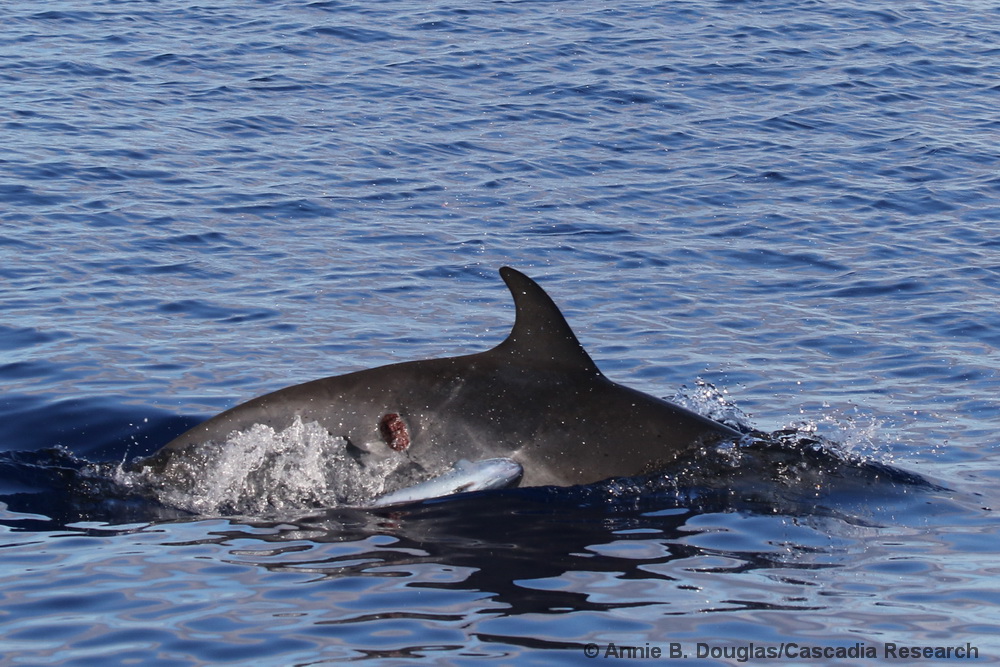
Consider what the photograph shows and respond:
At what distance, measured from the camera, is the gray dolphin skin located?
1000 centimetres

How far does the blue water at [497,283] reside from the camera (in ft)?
27.4

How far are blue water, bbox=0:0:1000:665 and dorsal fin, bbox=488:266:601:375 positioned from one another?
3.15 feet

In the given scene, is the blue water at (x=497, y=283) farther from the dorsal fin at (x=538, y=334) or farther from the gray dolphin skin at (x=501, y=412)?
the dorsal fin at (x=538, y=334)

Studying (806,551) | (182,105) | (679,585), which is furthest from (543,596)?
(182,105)

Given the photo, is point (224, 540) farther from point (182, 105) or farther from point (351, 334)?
point (182, 105)

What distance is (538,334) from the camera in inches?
395

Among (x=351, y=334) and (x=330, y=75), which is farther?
(x=330, y=75)

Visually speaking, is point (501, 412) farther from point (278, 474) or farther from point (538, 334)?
point (278, 474)

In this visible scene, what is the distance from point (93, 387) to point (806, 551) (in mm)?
7272

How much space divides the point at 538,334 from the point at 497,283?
329 inches

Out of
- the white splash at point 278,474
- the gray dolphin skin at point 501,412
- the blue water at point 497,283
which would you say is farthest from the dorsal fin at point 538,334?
the white splash at point 278,474

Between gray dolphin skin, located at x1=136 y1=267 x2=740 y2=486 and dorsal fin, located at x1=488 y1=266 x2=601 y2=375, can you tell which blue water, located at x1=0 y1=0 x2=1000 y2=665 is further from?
dorsal fin, located at x1=488 y1=266 x2=601 y2=375

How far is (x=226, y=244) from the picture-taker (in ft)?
64.2

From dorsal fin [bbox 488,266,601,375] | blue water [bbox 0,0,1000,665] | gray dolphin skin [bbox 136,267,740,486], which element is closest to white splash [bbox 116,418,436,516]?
gray dolphin skin [bbox 136,267,740,486]
